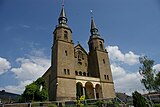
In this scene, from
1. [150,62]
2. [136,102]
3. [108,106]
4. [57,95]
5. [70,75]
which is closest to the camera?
[136,102]

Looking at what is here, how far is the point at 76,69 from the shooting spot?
40094 millimetres

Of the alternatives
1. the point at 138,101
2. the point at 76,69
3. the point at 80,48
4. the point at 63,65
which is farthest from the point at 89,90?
the point at 138,101

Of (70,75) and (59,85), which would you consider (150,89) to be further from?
(59,85)

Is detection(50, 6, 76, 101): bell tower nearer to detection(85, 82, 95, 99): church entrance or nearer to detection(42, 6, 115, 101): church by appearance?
detection(42, 6, 115, 101): church

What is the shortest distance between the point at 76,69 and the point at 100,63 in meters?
6.46

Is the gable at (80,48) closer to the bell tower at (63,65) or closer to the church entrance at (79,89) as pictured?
the bell tower at (63,65)

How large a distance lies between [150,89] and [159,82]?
10.7ft

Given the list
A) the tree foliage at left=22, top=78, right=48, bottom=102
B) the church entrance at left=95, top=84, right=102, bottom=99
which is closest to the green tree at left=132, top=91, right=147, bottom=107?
the tree foliage at left=22, top=78, right=48, bottom=102

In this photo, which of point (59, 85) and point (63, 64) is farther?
point (63, 64)

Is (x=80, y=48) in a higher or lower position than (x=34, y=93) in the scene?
higher

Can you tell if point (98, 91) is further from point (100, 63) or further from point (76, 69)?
point (76, 69)

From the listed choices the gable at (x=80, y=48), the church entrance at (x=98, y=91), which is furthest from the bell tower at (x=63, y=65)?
the church entrance at (x=98, y=91)

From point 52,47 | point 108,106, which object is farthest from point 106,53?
point 108,106

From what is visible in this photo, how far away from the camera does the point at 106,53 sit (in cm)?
4459
